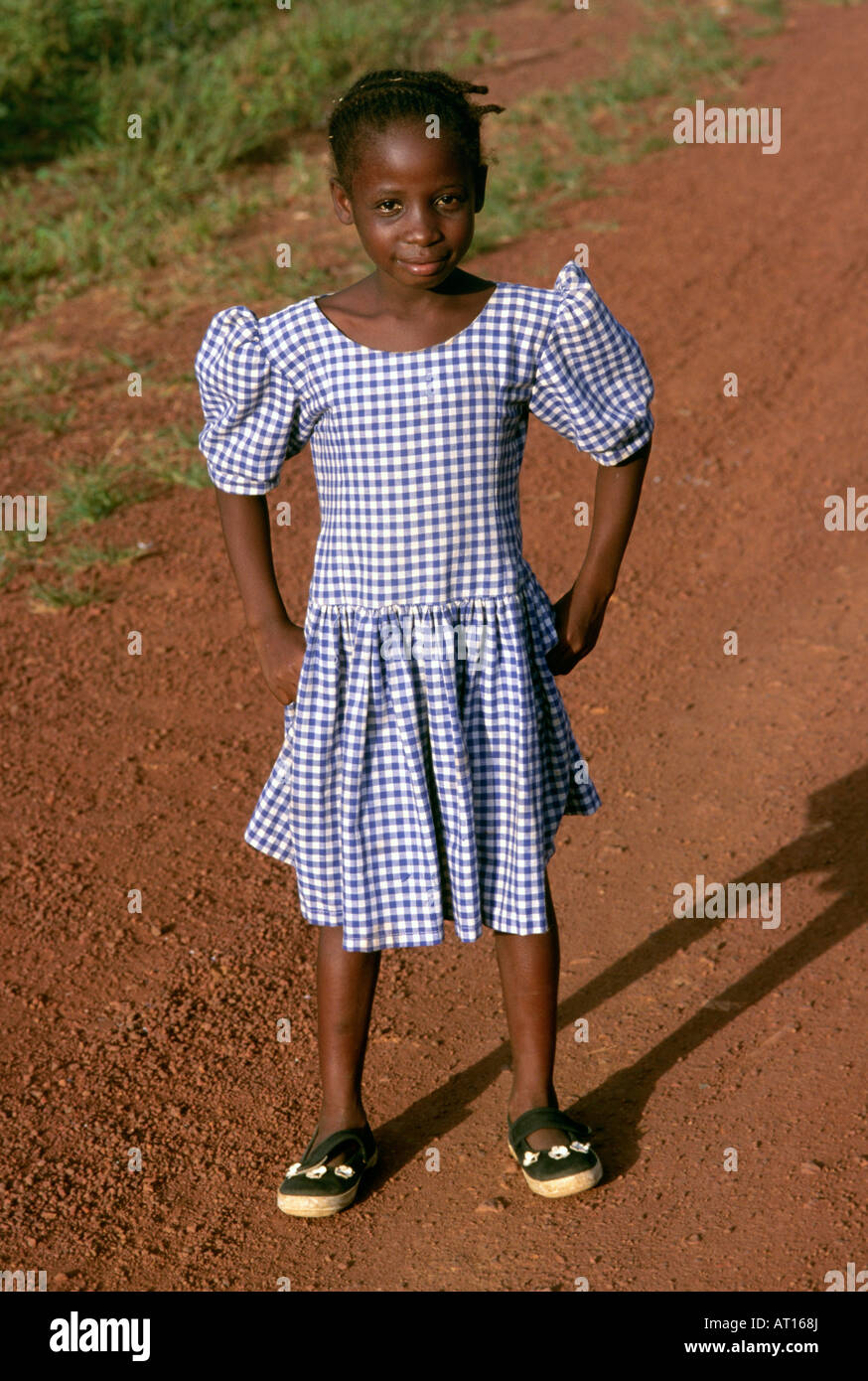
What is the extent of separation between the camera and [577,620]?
2.45 m

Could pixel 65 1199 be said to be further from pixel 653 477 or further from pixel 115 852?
pixel 653 477

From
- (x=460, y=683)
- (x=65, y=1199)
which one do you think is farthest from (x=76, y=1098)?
(x=460, y=683)

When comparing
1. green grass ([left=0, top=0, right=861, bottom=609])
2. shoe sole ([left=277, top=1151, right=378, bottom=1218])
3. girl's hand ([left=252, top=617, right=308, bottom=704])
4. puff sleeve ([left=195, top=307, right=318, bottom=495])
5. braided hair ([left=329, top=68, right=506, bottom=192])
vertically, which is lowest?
shoe sole ([left=277, top=1151, right=378, bottom=1218])

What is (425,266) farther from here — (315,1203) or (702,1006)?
(702,1006)

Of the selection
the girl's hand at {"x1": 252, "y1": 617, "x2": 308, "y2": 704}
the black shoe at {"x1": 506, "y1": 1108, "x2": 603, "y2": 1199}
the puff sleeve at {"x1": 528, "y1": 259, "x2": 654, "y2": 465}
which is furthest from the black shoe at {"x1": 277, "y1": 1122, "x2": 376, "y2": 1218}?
the puff sleeve at {"x1": 528, "y1": 259, "x2": 654, "y2": 465}

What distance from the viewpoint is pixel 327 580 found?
2.36 m

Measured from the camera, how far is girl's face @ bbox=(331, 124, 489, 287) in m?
2.14

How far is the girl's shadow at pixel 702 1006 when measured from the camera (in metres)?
2.74

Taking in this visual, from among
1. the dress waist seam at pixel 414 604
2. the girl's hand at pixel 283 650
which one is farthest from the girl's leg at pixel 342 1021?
the dress waist seam at pixel 414 604

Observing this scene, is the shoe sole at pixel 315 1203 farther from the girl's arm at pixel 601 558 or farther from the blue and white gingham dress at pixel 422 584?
the girl's arm at pixel 601 558

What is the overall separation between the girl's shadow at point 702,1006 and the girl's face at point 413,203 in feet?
4.70

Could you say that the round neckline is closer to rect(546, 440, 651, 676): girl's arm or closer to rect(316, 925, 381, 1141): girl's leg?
rect(546, 440, 651, 676): girl's arm

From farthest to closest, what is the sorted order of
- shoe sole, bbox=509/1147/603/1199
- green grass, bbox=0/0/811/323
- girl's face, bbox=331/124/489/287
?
green grass, bbox=0/0/811/323 → shoe sole, bbox=509/1147/603/1199 → girl's face, bbox=331/124/489/287

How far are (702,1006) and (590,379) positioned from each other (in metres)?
1.30
